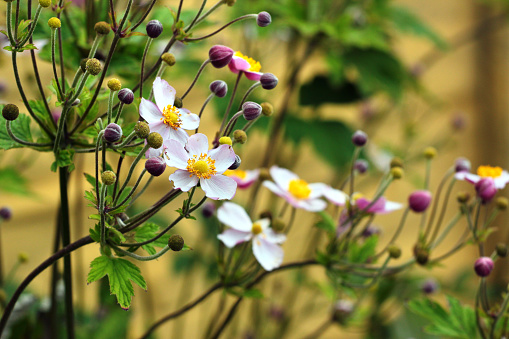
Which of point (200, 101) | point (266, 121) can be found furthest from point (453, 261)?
point (266, 121)

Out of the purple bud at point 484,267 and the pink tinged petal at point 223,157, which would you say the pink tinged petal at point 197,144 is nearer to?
the pink tinged petal at point 223,157

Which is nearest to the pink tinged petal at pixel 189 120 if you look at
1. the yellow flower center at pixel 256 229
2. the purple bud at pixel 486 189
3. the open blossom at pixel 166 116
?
the open blossom at pixel 166 116

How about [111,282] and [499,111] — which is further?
[499,111]

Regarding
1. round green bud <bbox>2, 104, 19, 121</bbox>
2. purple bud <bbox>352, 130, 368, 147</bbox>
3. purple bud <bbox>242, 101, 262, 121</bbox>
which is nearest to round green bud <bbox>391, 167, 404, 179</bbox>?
purple bud <bbox>352, 130, 368, 147</bbox>

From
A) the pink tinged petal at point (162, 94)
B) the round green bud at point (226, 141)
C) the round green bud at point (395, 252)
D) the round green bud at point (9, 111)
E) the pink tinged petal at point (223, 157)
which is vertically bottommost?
the round green bud at point (395, 252)

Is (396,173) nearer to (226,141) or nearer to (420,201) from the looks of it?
(420,201)

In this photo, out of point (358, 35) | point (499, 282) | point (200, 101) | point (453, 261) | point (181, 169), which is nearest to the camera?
point (181, 169)

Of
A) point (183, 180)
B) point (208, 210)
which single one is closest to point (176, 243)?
point (183, 180)

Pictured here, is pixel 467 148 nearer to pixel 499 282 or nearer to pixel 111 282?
pixel 499 282
